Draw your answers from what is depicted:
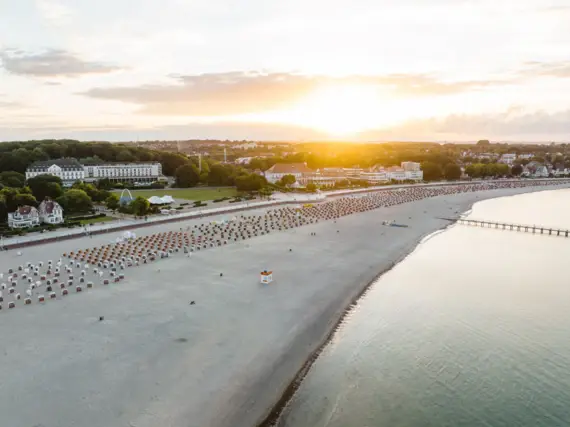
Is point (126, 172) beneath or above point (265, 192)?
above

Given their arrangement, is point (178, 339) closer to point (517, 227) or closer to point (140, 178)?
point (517, 227)

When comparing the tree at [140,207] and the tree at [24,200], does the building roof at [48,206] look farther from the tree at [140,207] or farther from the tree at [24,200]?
the tree at [140,207]

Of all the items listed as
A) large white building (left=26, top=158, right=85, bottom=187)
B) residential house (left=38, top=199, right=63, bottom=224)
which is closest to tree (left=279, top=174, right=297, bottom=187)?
large white building (left=26, top=158, right=85, bottom=187)

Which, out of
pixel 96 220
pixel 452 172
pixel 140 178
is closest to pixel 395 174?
pixel 452 172

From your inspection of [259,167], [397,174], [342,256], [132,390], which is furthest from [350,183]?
[132,390]

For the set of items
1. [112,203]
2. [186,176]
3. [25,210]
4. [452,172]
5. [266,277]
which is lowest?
[266,277]

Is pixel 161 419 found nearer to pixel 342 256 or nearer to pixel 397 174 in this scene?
pixel 342 256
